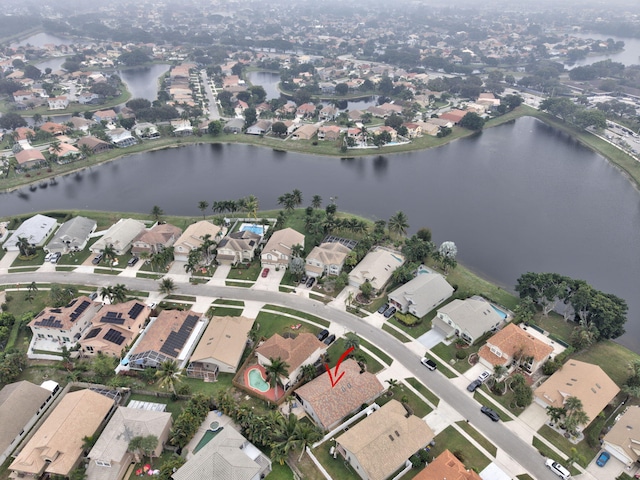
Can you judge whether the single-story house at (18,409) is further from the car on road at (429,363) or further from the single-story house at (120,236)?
the car on road at (429,363)

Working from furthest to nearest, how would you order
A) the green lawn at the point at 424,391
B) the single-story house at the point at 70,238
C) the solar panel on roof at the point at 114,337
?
1. the single-story house at the point at 70,238
2. the solar panel on roof at the point at 114,337
3. the green lawn at the point at 424,391

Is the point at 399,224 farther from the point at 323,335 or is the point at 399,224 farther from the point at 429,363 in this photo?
the point at 429,363

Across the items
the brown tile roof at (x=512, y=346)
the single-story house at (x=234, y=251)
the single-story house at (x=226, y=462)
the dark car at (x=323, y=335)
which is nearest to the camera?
the single-story house at (x=226, y=462)

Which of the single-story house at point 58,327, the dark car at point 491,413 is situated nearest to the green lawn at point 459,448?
the dark car at point 491,413

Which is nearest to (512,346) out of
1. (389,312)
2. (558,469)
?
(558,469)

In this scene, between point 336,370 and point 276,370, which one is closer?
point 276,370

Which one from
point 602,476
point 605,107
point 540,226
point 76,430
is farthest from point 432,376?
point 605,107

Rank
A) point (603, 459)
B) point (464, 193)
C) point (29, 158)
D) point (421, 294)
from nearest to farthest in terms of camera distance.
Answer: point (603, 459)
point (421, 294)
point (464, 193)
point (29, 158)

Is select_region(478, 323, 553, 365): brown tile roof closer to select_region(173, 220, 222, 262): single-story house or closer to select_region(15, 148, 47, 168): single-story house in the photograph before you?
select_region(173, 220, 222, 262): single-story house
